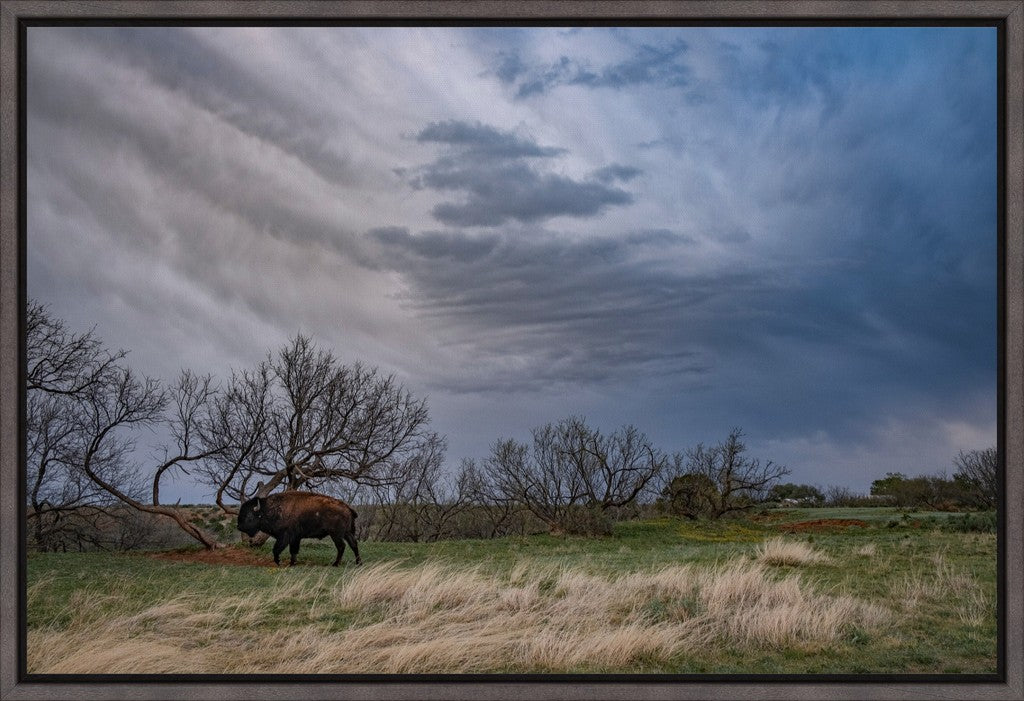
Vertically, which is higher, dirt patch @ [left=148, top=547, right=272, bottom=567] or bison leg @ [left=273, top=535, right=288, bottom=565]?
bison leg @ [left=273, top=535, right=288, bottom=565]

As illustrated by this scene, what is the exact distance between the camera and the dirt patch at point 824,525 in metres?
13.1

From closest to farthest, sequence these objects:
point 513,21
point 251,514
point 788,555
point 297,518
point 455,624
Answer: point 513,21
point 455,624
point 788,555
point 297,518
point 251,514

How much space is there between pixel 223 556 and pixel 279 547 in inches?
52.2

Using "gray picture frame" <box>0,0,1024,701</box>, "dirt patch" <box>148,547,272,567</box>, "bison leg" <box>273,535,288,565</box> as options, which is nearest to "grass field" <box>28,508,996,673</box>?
"bison leg" <box>273,535,288,565</box>

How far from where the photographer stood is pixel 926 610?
8430mm

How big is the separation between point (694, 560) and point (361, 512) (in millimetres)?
6126

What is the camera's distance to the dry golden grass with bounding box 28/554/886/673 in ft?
23.6

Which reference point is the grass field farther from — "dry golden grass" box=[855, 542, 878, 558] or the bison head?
the bison head

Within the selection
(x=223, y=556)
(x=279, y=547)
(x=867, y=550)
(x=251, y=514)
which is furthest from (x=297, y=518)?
(x=867, y=550)

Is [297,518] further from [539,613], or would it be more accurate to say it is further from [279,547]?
[539,613]

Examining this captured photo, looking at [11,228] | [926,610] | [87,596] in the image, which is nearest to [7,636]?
[87,596]

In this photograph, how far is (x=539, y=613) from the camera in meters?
8.34

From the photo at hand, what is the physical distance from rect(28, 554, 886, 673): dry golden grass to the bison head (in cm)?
232

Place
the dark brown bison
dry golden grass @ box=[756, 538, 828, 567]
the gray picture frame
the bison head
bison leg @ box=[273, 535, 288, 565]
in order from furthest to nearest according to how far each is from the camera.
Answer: the bison head → the dark brown bison → bison leg @ box=[273, 535, 288, 565] → dry golden grass @ box=[756, 538, 828, 567] → the gray picture frame
